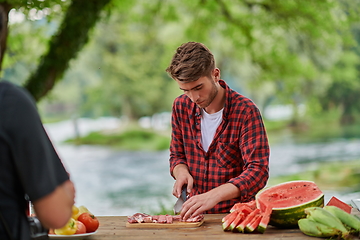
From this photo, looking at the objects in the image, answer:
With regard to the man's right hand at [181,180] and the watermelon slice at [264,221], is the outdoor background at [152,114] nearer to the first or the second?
the man's right hand at [181,180]

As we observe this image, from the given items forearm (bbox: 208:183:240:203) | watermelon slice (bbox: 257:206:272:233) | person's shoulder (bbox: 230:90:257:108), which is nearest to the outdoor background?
person's shoulder (bbox: 230:90:257:108)

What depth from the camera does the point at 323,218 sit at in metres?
2.11

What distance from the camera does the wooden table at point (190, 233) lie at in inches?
87.1

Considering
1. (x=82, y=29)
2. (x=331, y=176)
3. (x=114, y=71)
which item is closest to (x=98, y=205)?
(x=114, y=71)

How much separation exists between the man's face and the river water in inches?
561

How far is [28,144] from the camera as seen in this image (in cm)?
121

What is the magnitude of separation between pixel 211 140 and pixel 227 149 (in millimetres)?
171

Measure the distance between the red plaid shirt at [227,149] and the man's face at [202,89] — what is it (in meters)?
0.14

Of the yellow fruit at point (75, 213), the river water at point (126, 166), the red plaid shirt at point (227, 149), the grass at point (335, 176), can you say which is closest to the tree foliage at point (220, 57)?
the river water at point (126, 166)

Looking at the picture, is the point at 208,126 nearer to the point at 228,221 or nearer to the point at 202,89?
the point at 202,89

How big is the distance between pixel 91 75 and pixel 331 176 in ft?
36.8

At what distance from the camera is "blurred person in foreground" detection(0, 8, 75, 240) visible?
3.95ft

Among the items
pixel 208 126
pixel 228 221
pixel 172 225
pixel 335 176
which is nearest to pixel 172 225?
pixel 172 225

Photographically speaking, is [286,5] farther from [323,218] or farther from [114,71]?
[114,71]
